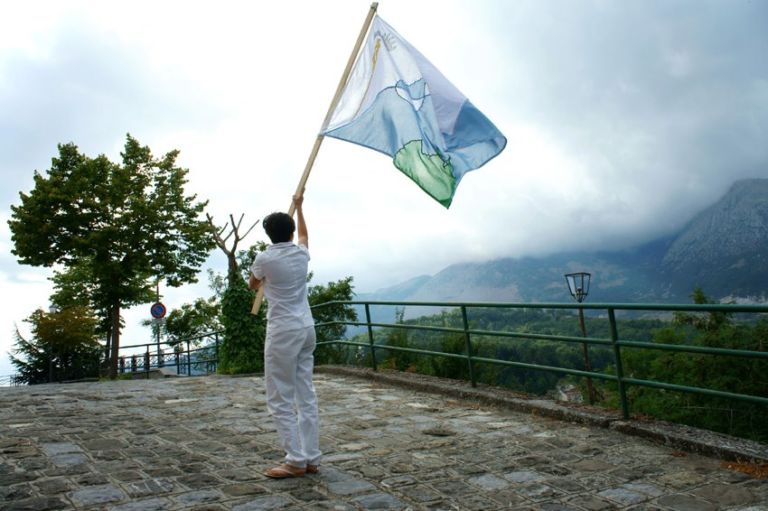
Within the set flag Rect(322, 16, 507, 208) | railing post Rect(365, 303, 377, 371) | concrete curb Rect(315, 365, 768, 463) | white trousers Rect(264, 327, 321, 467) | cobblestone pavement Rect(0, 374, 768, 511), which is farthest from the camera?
railing post Rect(365, 303, 377, 371)

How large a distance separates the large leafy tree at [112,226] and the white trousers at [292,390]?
83.8 ft

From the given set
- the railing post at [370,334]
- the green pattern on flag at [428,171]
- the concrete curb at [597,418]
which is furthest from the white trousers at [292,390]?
the railing post at [370,334]

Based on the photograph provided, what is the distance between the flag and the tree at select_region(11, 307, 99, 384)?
2878cm

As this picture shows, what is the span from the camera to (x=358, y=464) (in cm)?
526

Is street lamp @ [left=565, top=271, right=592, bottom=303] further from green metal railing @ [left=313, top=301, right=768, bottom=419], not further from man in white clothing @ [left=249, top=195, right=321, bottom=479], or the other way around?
man in white clothing @ [left=249, top=195, right=321, bottom=479]

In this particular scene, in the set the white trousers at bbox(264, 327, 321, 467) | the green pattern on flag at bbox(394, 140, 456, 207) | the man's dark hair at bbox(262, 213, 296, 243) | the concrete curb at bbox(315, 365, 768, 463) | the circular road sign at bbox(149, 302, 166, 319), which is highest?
the circular road sign at bbox(149, 302, 166, 319)

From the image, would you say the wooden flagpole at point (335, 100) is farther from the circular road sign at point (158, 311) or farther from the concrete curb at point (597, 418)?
the circular road sign at point (158, 311)

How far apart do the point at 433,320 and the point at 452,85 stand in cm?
556

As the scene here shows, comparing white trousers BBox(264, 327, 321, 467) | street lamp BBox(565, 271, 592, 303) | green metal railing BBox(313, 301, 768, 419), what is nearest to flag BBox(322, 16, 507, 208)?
green metal railing BBox(313, 301, 768, 419)

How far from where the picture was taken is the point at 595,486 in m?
4.64

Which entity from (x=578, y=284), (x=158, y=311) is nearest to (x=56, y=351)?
(x=158, y=311)

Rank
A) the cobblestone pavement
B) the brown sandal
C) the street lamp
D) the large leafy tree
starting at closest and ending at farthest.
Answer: the cobblestone pavement, the brown sandal, the street lamp, the large leafy tree

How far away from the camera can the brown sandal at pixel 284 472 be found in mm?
4727

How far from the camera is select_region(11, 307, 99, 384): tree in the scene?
3005cm
